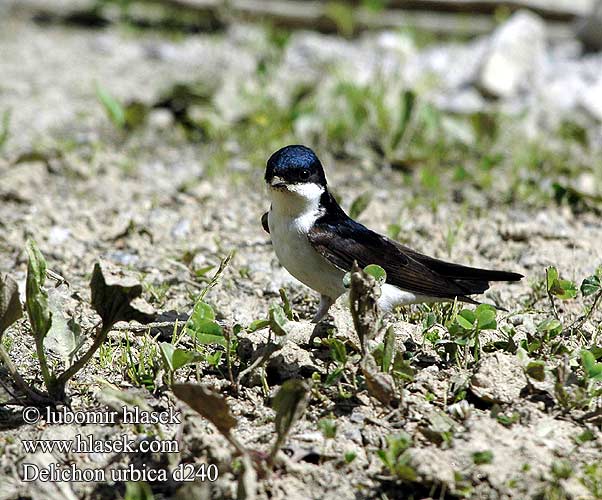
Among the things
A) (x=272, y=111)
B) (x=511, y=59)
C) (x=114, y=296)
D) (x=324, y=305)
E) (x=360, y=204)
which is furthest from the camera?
(x=511, y=59)

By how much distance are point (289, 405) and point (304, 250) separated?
1.14m

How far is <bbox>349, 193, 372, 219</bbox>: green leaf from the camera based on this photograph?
4723 millimetres

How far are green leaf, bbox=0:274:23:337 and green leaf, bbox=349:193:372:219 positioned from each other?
2.20 metres

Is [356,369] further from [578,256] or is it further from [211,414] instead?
[578,256]

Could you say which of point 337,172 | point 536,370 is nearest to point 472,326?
point 536,370

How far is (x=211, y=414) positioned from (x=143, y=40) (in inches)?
240

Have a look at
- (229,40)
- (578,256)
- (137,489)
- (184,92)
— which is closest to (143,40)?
(229,40)

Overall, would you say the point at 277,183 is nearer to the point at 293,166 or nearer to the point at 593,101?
the point at 293,166

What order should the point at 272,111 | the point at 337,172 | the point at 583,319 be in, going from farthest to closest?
1. the point at 272,111
2. the point at 337,172
3. the point at 583,319

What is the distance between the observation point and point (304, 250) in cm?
374

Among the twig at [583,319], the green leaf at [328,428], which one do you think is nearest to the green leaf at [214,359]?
the green leaf at [328,428]

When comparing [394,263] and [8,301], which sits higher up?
[394,263]

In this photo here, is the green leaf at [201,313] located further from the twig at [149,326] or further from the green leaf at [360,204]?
the green leaf at [360,204]

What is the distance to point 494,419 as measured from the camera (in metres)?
3.01
